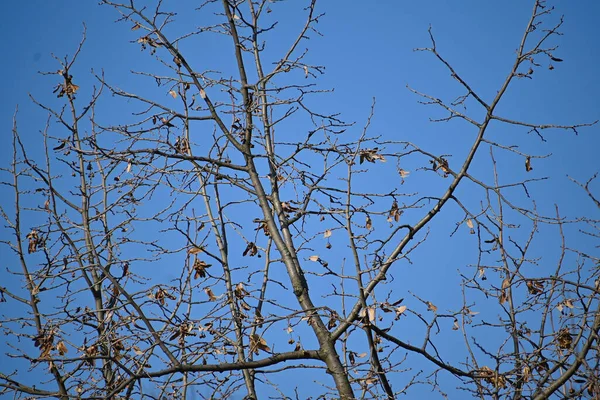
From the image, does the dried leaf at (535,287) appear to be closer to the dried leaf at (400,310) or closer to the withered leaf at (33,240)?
the dried leaf at (400,310)

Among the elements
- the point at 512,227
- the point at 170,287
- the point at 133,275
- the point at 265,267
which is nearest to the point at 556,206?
the point at 512,227

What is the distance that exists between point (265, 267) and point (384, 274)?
132 cm

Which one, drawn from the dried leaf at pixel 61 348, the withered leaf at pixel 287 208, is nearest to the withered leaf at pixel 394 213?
the withered leaf at pixel 287 208

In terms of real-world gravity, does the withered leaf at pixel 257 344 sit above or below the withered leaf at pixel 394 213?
below

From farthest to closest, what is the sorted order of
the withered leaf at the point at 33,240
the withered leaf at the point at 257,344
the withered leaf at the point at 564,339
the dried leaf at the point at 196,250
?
the withered leaf at the point at 33,240 < the dried leaf at the point at 196,250 < the withered leaf at the point at 564,339 < the withered leaf at the point at 257,344

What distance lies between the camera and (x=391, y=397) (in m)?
4.36

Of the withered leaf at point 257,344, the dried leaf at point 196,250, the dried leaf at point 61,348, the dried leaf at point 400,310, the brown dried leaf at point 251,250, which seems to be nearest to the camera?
the dried leaf at point 400,310

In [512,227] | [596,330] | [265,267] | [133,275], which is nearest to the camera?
[596,330]

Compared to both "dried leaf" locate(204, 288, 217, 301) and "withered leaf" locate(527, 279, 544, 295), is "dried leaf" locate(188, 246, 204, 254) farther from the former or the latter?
"withered leaf" locate(527, 279, 544, 295)

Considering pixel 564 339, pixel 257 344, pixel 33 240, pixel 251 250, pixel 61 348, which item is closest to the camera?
pixel 257 344

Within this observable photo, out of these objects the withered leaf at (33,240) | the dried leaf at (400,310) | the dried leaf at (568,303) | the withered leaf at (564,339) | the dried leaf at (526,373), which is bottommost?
the dried leaf at (526,373)

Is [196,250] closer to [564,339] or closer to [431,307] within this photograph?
[431,307]

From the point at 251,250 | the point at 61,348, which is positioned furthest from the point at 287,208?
the point at 61,348

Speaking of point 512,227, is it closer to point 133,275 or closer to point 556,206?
point 556,206
